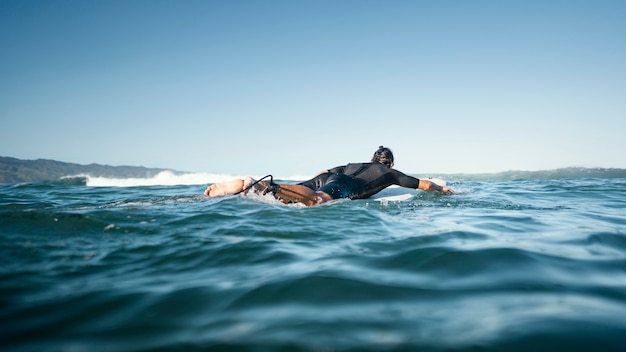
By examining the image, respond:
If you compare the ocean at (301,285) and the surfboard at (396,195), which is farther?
the surfboard at (396,195)

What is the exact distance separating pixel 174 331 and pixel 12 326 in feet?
2.58

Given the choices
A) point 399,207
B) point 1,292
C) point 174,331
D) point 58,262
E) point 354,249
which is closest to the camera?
point 174,331

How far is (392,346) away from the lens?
4.60 feet

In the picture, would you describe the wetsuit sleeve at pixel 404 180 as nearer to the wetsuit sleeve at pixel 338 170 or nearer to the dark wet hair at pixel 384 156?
the dark wet hair at pixel 384 156

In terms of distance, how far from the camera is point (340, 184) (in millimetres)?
6359

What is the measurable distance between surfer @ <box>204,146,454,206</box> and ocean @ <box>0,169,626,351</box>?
1.68 m

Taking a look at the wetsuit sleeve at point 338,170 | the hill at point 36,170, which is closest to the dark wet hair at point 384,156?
the wetsuit sleeve at point 338,170

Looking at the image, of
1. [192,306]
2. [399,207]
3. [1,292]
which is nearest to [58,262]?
[1,292]

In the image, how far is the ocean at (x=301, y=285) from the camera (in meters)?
1.49

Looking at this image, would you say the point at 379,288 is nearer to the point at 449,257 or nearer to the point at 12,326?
the point at 449,257

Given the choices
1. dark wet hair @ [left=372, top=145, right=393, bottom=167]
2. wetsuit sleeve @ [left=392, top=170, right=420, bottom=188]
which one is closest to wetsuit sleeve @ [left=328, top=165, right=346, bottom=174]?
dark wet hair @ [left=372, top=145, right=393, bottom=167]

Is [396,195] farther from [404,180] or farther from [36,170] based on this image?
[36,170]

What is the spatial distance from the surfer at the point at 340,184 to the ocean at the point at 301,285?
1.68 meters

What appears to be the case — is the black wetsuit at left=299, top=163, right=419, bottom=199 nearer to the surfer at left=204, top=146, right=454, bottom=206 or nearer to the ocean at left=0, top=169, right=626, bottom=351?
the surfer at left=204, top=146, right=454, bottom=206
